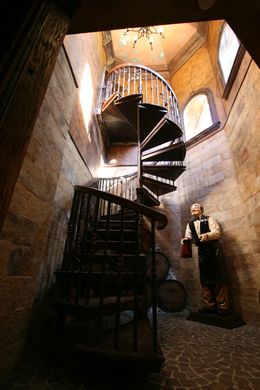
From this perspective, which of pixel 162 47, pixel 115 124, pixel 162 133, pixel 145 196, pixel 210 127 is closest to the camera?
pixel 145 196

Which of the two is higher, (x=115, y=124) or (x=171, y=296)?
(x=115, y=124)

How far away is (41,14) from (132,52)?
7.33 m

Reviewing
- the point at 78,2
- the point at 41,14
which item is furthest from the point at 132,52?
the point at 41,14

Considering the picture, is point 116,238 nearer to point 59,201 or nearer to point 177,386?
point 59,201

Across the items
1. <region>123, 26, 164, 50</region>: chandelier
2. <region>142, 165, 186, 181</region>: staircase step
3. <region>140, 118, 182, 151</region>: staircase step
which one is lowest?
<region>142, 165, 186, 181</region>: staircase step

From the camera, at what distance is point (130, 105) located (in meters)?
4.02

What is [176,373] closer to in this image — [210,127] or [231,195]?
[231,195]

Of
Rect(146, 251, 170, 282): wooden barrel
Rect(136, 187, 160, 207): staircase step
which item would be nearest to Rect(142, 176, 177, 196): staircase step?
Rect(136, 187, 160, 207): staircase step

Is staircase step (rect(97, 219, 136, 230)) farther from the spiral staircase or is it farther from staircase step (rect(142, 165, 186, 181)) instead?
staircase step (rect(142, 165, 186, 181))

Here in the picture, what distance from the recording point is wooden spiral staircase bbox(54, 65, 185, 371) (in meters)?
1.28

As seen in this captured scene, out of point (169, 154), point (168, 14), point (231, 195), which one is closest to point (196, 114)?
point (169, 154)

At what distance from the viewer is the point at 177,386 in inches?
44.9

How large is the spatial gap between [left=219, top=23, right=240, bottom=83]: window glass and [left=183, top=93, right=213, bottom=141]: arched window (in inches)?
41.3

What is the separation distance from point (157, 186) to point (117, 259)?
2.08m
